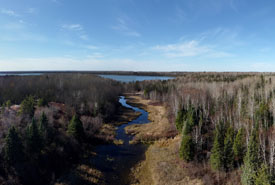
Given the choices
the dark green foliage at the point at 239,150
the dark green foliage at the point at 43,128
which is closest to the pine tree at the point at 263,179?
the dark green foliage at the point at 239,150

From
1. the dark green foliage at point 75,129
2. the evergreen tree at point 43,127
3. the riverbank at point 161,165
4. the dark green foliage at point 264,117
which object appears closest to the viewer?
the riverbank at point 161,165

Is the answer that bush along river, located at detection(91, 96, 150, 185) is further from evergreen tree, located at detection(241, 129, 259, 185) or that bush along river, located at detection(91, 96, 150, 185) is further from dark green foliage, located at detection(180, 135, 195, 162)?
evergreen tree, located at detection(241, 129, 259, 185)

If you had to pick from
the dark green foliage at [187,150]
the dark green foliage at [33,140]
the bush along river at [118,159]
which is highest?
the dark green foliage at [33,140]

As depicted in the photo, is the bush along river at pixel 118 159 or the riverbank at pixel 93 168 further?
the bush along river at pixel 118 159

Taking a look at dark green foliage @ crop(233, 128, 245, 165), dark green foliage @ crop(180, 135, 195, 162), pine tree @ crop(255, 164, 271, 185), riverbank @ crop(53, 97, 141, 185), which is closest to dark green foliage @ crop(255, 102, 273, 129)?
dark green foliage @ crop(233, 128, 245, 165)

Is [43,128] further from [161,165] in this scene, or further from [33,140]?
[161,165]

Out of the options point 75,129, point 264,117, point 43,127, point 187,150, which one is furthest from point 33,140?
point 264,117

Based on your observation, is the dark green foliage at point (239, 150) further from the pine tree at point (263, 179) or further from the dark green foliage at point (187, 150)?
the pine tree at point (263, 179)
